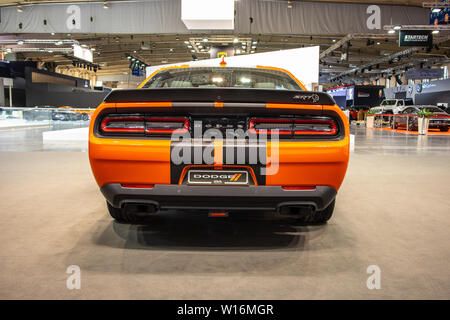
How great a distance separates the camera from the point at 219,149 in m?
2.19

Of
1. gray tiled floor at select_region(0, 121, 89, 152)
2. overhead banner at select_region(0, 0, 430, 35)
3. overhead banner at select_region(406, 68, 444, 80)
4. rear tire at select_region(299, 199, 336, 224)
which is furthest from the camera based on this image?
overhead banner at select_region(406, 68, 444, 80)

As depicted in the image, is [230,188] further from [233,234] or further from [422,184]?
[422,184]

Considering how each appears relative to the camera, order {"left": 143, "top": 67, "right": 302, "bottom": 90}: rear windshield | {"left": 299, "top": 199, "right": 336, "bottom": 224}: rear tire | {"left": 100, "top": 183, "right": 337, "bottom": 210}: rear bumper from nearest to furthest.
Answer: {"left": 100, "top": 183, "right": 337, "bottom": 210}: rear bumper
{"left": 299, "top": 199, "right": 336, "bottom": 224}: rear tire
{"left": 143, "top": 67, "right": 302, "bottom": 90}: rear windshield

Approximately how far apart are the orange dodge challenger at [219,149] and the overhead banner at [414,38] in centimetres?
1632

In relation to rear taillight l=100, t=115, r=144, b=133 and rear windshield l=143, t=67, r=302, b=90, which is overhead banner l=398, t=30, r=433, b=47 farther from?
rear taillight l=100, t=115, r=144, b=133

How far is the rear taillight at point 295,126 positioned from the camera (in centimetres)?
229

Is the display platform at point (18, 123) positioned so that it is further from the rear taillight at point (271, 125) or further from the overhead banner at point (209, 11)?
the rear taillight at point (271, 125)

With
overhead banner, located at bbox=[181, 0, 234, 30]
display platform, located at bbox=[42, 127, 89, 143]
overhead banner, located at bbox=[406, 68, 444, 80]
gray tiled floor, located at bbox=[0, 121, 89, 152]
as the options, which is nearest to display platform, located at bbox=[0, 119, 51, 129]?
gray tiled floor, located at bbox=[0, 121, 89, 152]

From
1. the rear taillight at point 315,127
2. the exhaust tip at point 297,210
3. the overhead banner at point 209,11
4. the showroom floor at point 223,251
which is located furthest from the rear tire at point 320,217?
the overhead banner at point 209,11

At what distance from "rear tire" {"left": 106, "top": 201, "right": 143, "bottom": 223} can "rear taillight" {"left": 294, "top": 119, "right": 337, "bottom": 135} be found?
59.4 inches

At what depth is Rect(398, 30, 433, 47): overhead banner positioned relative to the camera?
634 inches

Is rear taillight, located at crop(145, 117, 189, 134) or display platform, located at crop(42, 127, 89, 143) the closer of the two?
rear taillight, located at crop(145, 117, 189, 134)
